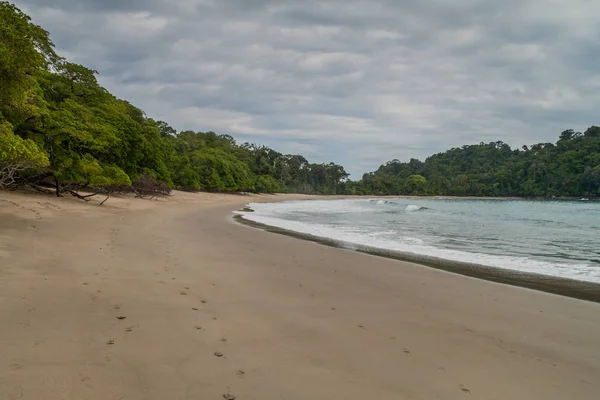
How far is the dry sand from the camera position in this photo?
2.84 m

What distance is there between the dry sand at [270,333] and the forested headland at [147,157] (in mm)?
4895

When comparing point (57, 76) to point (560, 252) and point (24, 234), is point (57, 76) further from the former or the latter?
point (560, 252)

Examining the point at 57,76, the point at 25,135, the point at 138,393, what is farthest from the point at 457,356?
the point at 57,76

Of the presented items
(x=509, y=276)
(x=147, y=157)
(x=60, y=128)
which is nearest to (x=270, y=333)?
(x=509, y=276)

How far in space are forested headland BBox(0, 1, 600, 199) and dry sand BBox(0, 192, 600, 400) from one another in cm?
490

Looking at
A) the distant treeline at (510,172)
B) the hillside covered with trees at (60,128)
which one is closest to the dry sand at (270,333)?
the hillside covered with trees at (60,128)

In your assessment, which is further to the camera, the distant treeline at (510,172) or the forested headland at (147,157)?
the distant treeline at (510,172)

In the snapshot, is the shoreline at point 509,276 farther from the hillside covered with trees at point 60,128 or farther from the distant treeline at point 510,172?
the distant treeline at point 510,172

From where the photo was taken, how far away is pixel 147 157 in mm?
28656

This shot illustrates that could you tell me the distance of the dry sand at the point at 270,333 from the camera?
284 cm

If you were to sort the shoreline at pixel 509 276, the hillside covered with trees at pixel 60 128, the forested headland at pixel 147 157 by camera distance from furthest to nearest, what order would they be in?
the forested headland at pixel 147 157, the hillside covered with trees at pixel 60 128, the shoreline at pixel 509 276

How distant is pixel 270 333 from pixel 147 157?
27.7 meters

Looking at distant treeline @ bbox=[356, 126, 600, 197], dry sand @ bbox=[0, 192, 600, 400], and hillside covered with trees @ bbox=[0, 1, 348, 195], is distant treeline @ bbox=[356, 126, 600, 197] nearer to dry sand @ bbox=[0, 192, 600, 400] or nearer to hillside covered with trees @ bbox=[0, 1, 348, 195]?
hillside covered with trees @ bbox=[0, 1, 348, 195]

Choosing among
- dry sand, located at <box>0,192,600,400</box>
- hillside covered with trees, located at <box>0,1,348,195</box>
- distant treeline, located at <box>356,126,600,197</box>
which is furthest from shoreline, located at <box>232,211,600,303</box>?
distant treeline, located at <box>356,126,600,197</box>
